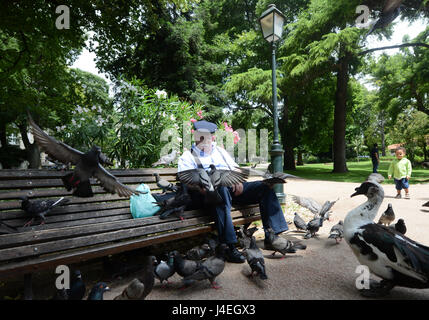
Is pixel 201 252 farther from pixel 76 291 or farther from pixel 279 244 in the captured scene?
pixel 76 291

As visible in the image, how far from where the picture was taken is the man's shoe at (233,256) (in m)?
2.80

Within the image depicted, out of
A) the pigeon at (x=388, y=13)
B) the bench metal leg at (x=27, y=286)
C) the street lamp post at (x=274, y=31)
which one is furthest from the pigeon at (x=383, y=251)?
the street lamp post at (x=274, y=31)

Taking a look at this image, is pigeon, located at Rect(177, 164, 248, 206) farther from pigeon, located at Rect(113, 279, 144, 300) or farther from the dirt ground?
pigeon, located at Rect(113, 279, 144, 300)

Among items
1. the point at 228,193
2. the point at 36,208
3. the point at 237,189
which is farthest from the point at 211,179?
the point at 36,208

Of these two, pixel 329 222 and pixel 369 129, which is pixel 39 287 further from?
pixel 369 129

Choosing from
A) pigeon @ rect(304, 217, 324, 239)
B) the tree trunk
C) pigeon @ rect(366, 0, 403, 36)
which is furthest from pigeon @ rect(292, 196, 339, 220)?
the tree trunk

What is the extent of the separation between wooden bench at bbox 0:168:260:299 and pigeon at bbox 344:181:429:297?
1.52m

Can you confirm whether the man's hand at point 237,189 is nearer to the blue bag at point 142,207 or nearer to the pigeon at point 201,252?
the pigeon at point 201,252

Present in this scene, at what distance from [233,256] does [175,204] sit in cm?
95

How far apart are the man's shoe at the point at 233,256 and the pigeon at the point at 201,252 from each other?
18cm

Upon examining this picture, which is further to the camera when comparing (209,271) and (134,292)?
(209,271)

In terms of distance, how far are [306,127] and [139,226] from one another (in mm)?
20742

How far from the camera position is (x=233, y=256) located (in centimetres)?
281

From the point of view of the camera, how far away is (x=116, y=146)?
14.4 ft
